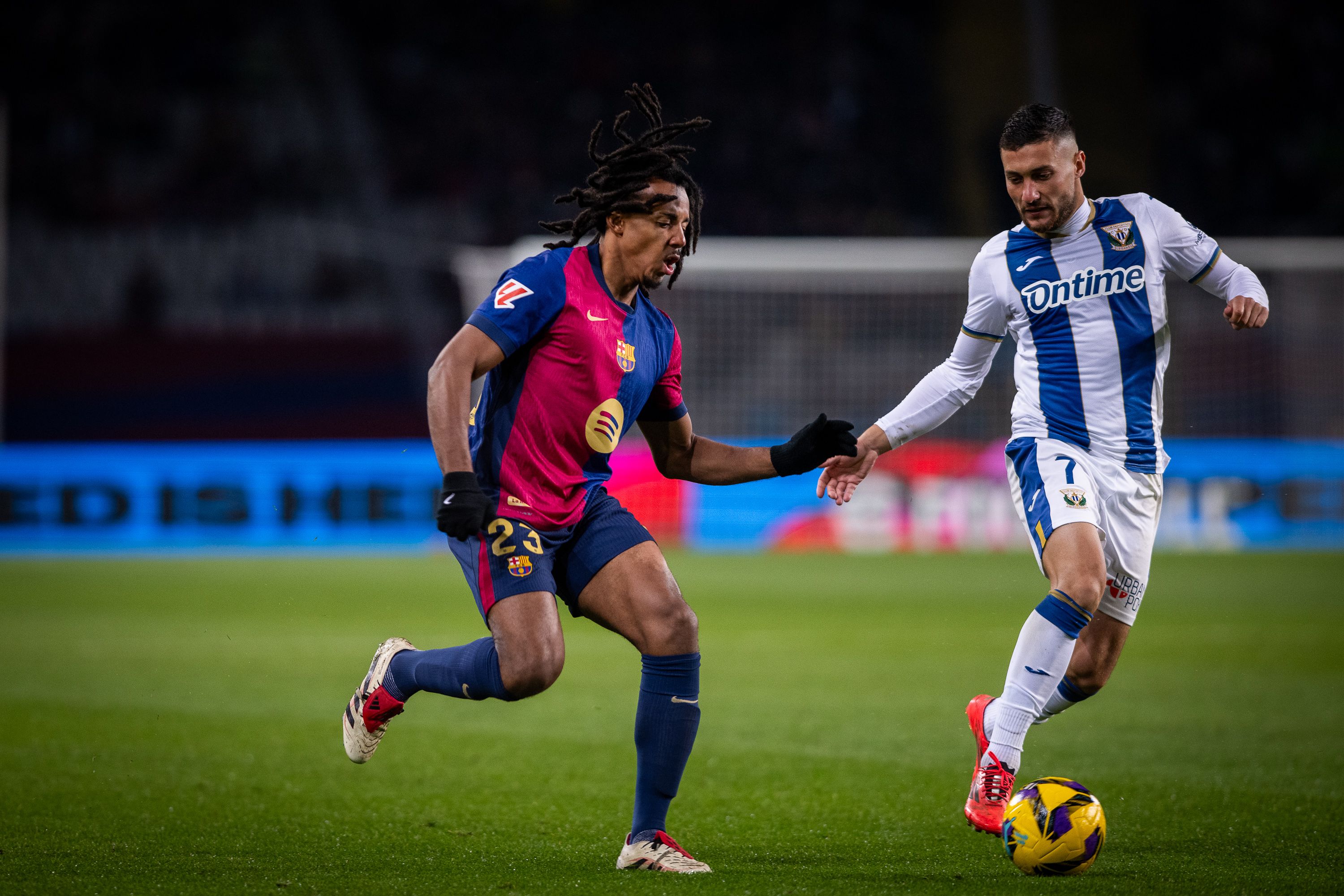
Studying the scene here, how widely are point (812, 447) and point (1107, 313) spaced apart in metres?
1.09

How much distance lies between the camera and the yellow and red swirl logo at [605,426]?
4539 millimetres

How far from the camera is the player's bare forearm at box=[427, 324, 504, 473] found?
13.5 ft

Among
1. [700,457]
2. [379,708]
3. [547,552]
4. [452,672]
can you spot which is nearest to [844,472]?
[700,457]

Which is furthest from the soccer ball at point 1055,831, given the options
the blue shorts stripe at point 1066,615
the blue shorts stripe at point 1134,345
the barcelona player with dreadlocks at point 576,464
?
the blue shorts stripe at point 1134,345

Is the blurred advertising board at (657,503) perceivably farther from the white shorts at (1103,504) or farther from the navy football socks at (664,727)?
the navy football socks at (664,727)

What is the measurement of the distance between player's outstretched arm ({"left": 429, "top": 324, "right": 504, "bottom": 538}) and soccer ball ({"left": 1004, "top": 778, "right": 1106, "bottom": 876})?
5.86 feet

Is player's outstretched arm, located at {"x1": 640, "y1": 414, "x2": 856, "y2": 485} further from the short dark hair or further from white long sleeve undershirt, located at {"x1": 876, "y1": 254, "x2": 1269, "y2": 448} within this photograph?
the short dark hair

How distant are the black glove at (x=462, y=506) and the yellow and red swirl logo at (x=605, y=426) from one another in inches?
21.6

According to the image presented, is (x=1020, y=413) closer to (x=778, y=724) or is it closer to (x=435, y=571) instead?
(x=778, y=724)

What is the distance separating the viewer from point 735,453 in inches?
196

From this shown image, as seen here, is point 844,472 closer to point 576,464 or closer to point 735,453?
point 735,453

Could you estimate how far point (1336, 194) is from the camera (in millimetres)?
24469

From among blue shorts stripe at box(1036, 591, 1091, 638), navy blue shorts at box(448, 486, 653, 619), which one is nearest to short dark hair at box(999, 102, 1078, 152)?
blue shorts stripe at box(1036, 591, 1091, 638)

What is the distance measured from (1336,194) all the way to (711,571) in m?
15.4
